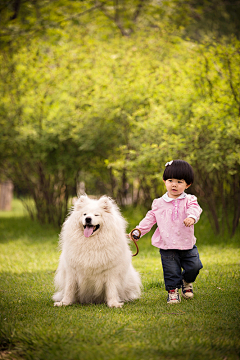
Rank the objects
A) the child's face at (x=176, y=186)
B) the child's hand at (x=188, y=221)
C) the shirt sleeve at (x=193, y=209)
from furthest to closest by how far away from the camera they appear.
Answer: the child's face at (x=176, y=186), the shirt sleeve at (x=193, y=209), the child's hand at (x=188, y=221)

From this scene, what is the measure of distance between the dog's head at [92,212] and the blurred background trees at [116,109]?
3569 millimetres

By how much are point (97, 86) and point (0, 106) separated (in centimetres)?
275

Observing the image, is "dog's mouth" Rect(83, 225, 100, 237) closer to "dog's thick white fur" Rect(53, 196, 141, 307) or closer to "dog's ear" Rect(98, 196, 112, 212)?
"dog's thick white fur" Rect(53, 196, 141, 307)

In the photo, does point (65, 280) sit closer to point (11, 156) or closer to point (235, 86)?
point (235, 86)

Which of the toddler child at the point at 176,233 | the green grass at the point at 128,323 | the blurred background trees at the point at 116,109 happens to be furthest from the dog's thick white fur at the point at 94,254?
the blurred background trees at the point at 116,109

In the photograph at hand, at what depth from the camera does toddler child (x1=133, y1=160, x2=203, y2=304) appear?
12.1 ft

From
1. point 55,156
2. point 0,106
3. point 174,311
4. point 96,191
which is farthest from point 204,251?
point 0,106

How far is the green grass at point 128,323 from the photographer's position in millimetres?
2479

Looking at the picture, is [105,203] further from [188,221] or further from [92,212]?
[188,221]

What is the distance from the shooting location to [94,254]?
363cm

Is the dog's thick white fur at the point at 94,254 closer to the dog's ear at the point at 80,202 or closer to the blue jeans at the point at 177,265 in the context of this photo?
the dog's ear at the point at 80,202

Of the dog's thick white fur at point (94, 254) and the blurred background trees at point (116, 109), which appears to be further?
the blurred background trees at point (116, 109)

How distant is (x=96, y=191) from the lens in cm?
1200

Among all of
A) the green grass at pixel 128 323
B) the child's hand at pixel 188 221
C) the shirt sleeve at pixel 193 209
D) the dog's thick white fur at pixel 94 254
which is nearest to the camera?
the green grass at pixel 128 323
